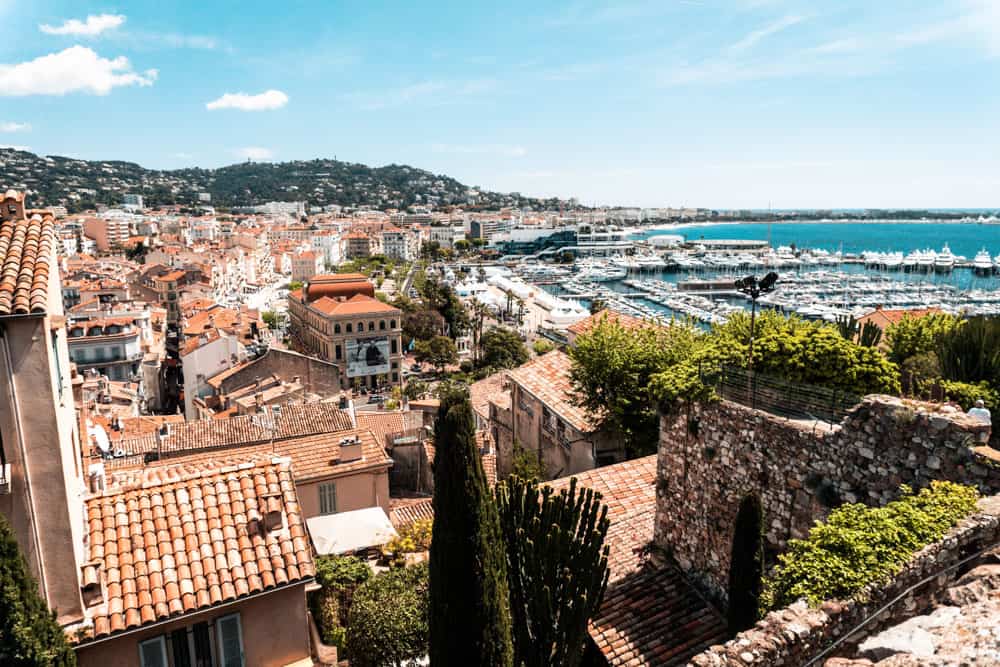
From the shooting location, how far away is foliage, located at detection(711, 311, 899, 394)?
1035 cm

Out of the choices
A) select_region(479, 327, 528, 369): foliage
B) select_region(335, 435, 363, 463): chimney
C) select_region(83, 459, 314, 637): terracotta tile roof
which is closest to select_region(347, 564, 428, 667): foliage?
select_region(83, 459, 314, 637): terracotta tile roof

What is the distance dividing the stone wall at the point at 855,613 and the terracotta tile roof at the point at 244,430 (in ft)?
54.3

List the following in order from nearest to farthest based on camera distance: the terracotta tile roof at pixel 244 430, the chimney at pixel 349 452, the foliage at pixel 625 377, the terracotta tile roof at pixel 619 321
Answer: the foliage at pixel 625 377
the chimney at pixel 349 452
the terracotta tile roof at pixel 244 430
the terracotta tile roof at pixel 619 321

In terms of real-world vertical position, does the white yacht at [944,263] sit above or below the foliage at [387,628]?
below

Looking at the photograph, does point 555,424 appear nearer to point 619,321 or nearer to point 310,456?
point 619,321

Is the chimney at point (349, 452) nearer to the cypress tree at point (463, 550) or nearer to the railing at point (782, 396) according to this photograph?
the cypress tree at point (463, 550)

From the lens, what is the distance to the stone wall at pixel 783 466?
23.7 feet

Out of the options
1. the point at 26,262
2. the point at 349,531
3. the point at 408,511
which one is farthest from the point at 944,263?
the point at 26,262

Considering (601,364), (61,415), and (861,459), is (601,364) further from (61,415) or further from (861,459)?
(61,415)

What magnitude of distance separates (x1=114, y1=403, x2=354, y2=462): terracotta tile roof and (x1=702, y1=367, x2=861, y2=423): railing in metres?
13.2

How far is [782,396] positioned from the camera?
9.20 m

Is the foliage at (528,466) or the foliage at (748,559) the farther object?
the foliage at (528,466)

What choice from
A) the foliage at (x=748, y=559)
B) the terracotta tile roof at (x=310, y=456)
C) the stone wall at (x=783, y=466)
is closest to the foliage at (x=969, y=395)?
the stone wall at (x=783, y=466)

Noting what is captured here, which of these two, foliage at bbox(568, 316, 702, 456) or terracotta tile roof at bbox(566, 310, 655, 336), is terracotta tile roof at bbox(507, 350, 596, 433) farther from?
terracotta tile roof at bbox(566, 310, 655, 336)
